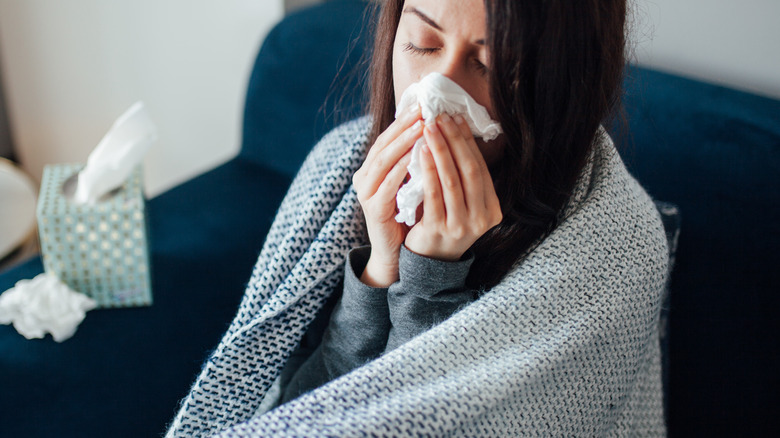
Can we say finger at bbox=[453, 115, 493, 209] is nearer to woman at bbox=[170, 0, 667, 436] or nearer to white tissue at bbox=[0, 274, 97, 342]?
woman at bbox=[170, 0, 667, 436]

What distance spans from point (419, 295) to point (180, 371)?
48 cm

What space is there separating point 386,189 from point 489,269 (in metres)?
0.16

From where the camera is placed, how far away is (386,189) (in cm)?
70

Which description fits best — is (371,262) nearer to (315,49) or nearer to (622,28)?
(622,28)

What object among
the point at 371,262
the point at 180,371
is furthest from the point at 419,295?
the point at 180,371

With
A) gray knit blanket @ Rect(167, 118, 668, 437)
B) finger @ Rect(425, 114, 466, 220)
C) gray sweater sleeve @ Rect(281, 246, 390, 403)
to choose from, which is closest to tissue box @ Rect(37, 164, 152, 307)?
gray knit blanket @ Rect(167, 118, 668, 437)

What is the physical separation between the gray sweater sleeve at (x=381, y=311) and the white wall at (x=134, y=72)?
92 cm

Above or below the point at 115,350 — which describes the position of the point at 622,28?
above

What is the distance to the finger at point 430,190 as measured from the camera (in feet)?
2.10

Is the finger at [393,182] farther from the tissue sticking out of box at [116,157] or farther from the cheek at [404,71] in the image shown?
the tissue sticking out of box at [116,157]

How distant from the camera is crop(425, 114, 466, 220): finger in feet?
2.07

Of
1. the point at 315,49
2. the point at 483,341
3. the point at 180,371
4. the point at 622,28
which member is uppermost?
the point at 622,28

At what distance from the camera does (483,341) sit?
65 cm

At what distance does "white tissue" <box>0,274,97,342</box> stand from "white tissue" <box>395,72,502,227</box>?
0.63 m
